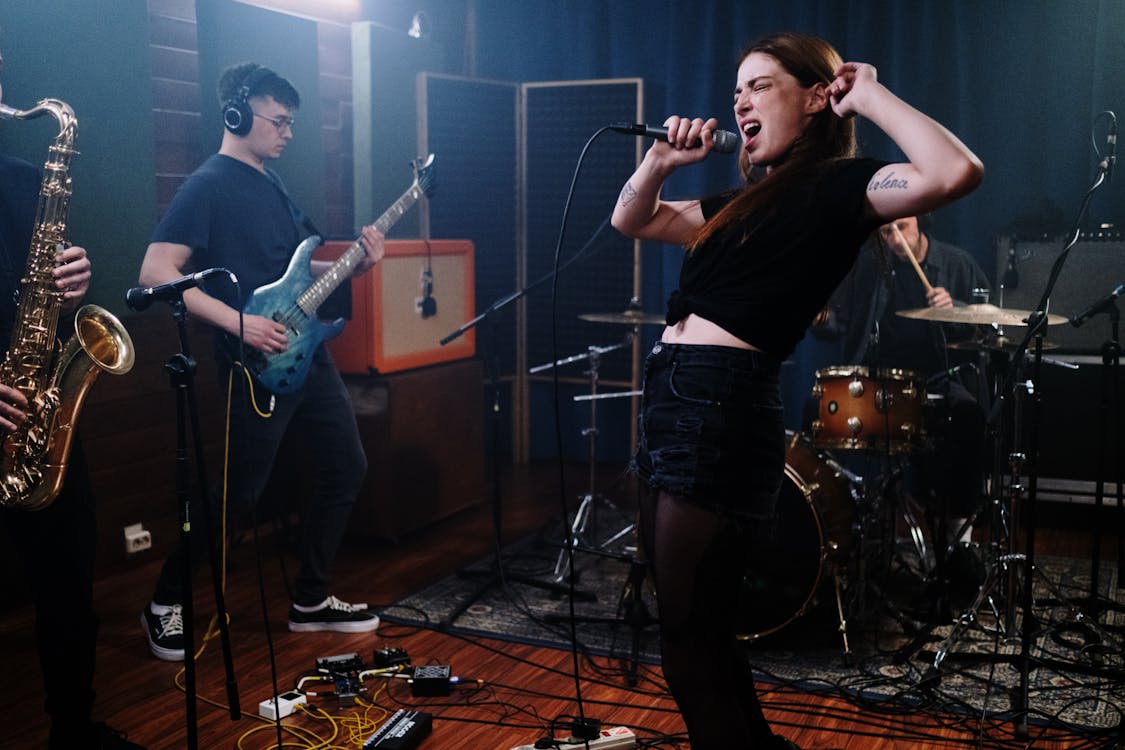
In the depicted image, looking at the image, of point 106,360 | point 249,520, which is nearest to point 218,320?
point 106,360

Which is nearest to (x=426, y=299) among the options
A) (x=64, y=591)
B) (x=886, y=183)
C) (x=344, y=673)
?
(x=344, y=673)

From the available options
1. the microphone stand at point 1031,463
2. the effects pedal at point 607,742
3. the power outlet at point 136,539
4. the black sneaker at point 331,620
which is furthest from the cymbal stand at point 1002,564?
the power outlet at point 136,539

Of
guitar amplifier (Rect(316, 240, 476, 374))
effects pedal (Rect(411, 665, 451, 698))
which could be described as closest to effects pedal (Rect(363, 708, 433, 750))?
effects pedal (Rect(411, 665, 451, 698))

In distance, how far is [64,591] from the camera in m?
2.50

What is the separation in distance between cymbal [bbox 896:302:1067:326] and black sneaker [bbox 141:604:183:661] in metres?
2.50

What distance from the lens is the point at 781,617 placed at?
3389 mm

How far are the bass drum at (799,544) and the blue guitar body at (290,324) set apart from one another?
155cm

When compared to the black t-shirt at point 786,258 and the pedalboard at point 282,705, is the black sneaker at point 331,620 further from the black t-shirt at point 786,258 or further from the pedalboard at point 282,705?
the black t-shirt at point 786,258

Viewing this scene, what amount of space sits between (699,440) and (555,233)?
4.37m

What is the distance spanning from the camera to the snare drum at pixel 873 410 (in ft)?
11.3

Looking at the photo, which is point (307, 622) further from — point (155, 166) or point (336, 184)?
point (336, 184)

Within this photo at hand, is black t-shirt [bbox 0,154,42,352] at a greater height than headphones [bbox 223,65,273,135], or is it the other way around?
headphones [bbox 223,65,273,135]

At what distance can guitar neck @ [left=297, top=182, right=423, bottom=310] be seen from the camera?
3.59m

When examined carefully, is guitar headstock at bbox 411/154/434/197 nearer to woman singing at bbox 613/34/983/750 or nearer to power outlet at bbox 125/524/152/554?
power outlet at bbox 125/524/152/554
